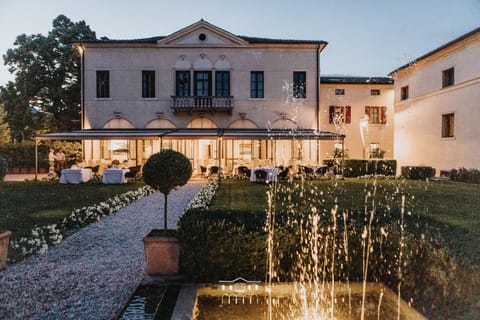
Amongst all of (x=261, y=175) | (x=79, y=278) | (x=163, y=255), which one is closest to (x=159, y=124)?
(x=261, y=175)

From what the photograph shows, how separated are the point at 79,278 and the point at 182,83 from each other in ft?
63.6

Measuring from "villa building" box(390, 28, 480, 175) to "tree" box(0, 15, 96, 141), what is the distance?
23.4m

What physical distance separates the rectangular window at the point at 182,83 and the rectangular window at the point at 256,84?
393 cm

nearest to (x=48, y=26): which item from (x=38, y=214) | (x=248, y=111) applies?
(x=248, y=111)

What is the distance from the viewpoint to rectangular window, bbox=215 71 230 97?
23.6 metres

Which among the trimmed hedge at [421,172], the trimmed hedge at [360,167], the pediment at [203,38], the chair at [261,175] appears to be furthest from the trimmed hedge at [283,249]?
the pediment at [203,38]

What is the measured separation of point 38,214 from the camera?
33.2 feet

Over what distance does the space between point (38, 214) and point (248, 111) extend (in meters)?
15.2

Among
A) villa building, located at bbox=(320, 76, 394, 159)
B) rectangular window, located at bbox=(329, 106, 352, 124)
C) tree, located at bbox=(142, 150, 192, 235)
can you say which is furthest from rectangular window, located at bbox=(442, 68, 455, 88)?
tree, located at bbox=(142, 150, 192, 235)

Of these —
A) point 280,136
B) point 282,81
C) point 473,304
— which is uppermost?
point 282,81

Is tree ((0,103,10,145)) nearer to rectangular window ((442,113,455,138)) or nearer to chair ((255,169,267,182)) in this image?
chair ((255,169,267,182))

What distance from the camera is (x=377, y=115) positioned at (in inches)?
1070

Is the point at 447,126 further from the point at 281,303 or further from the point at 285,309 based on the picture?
the point at 285,309

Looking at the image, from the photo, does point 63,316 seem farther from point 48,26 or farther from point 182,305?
point 48,26
